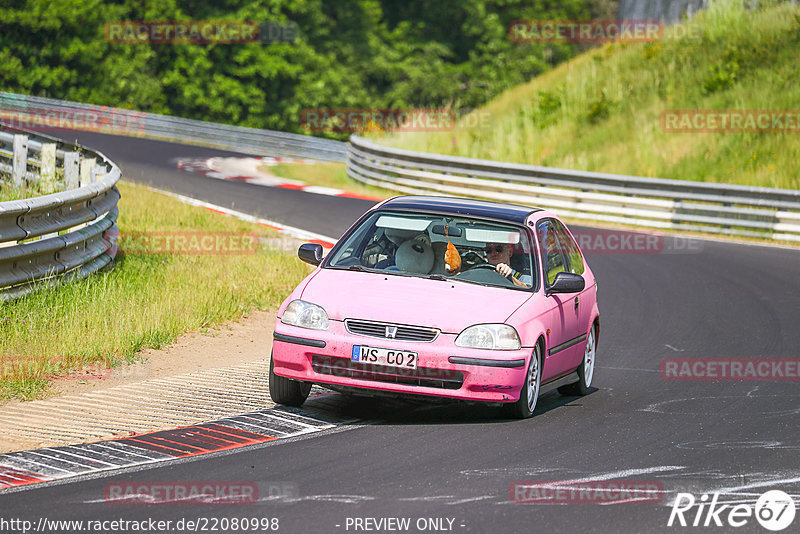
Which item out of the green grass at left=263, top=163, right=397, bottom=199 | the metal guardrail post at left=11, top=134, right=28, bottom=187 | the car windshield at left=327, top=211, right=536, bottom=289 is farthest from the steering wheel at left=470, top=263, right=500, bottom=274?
the green grass at left=263, top=163, right=397, bottom=199

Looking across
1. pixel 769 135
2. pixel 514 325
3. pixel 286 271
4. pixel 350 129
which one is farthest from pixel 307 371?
pixel 350 129

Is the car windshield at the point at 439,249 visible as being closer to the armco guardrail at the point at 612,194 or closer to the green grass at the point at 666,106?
the armco guardrail at the point at 612,194

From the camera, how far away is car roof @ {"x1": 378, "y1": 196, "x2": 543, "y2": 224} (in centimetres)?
943

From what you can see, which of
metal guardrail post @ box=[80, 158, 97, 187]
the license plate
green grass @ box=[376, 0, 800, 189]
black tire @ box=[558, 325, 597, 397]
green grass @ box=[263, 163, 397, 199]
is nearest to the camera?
the license plate

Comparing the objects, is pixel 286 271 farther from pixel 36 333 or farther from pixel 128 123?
pixel 128 123

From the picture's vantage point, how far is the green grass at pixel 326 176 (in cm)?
2970

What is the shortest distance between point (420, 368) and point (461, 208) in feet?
6.24

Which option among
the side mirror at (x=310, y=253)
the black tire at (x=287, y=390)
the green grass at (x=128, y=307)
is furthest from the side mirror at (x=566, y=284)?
the green grass at (x=128, y=307)

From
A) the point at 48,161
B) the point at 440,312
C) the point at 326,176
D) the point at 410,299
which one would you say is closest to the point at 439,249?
the point at 410,299

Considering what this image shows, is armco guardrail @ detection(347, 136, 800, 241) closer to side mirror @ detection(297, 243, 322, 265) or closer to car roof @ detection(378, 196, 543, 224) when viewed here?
car roof @ detection(378, 196, 543, 224)

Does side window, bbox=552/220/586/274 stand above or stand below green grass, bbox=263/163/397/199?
above

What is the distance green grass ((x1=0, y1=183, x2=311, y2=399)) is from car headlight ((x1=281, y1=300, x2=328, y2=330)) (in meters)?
1.93

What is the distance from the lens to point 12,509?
19.1ft

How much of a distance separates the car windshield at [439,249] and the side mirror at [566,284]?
0.17 meters
